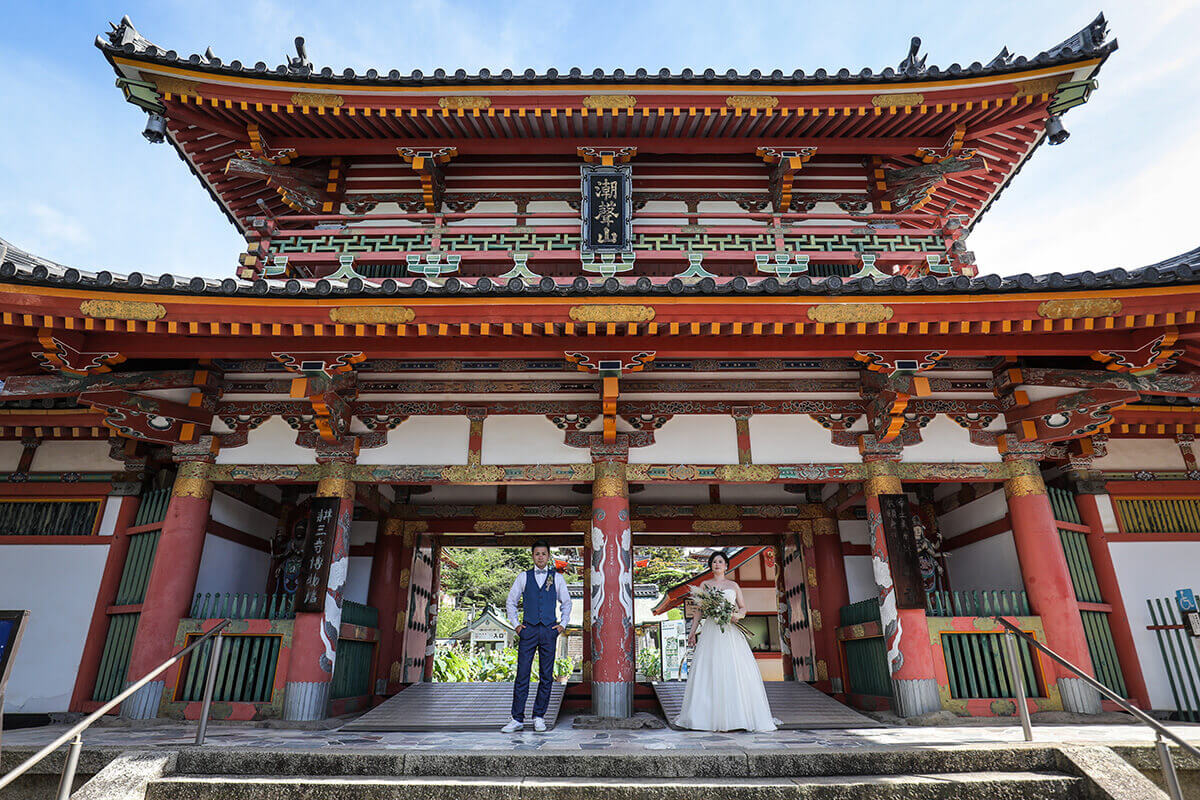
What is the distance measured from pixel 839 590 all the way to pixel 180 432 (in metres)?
9.46

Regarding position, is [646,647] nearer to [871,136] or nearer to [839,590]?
[839,590]

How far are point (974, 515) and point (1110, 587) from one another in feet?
5.69

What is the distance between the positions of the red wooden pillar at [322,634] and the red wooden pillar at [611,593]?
3.06 m

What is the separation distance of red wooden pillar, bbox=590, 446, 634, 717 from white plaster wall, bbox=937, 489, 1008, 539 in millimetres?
5033

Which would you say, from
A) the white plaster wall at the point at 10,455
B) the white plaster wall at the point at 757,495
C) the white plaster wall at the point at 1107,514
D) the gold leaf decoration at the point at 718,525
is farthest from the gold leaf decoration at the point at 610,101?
the white plaster wall at the point at 10,455

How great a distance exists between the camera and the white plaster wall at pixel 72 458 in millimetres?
8961

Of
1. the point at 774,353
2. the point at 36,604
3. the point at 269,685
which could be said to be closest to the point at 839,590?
the point at 774,353

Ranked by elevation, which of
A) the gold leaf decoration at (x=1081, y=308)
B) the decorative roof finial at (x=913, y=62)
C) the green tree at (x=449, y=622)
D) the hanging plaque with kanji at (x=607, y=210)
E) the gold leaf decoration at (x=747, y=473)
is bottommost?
the green tree at (x=449, y=622)

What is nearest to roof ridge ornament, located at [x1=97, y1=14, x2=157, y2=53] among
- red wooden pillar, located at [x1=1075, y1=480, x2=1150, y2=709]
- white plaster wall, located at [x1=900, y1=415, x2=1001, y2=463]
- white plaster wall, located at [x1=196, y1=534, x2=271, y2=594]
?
white plaster wall, located at [x1=196, y1=534, x2=271, y2=594]

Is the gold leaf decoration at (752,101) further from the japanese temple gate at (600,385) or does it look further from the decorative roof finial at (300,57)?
the decorative roof finial at (300,57)

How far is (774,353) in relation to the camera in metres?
7.28

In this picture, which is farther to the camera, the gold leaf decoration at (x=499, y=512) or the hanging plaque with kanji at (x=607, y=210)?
the gold leaf decoration at (x=499, y=512)

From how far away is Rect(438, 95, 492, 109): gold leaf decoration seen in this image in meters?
9.43

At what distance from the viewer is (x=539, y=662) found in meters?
6.84
